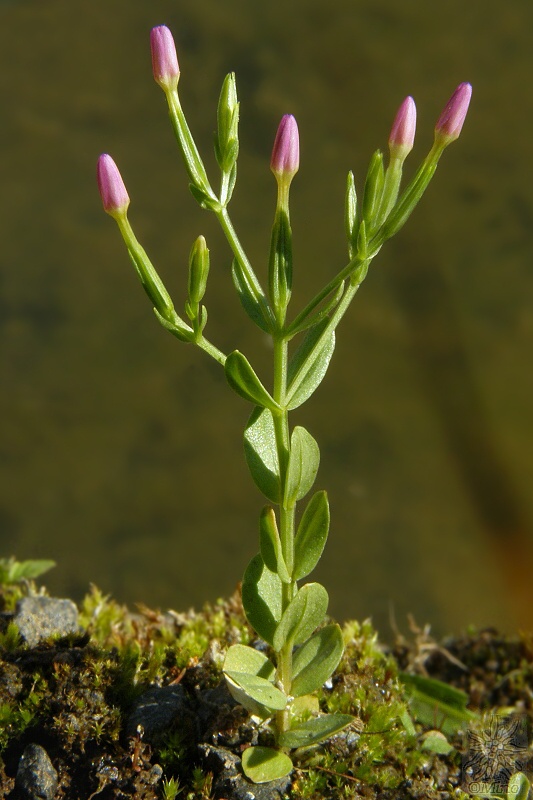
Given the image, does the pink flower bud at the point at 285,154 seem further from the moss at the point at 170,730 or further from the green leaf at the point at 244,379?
the moss at the point at 170,730

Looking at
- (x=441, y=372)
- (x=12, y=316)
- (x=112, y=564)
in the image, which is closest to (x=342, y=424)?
(x=441, y=372)

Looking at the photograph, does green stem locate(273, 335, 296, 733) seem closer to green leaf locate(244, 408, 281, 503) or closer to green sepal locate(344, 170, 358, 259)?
green leaf locate(244, 408, 281, 503)

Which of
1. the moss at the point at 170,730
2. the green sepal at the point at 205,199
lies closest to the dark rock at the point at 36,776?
the moss at the point at 170,730

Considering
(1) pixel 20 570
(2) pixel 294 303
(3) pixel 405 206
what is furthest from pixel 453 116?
(2) pixel 294 303

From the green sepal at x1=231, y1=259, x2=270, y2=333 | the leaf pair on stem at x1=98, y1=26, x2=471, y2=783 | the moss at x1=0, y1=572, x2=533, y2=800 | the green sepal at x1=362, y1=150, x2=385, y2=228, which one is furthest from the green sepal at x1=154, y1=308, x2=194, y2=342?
the moss at x1=0, y1=572, x2=533, y2=800

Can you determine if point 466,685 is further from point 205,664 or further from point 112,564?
point 112,564

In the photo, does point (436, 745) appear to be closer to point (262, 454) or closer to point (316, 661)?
point (316, 661)
